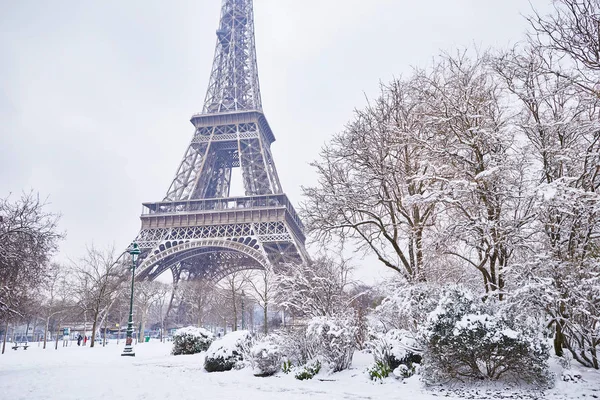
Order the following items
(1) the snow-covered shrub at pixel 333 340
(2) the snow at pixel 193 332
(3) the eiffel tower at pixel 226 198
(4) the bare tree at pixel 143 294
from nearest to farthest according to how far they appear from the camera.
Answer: (1) the snow-covered shrub at pixel 333 340 → (2) the snow at pixel 193 332 → (3) the eiffel tower at pixel 226 198 → (4) the bare tree at pixel 143 294

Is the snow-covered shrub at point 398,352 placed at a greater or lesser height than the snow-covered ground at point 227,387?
greater

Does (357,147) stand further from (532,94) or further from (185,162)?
(185,162)

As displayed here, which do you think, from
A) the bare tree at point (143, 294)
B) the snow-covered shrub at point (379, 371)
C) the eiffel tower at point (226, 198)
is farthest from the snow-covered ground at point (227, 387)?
the bare tree at point (143, 294)

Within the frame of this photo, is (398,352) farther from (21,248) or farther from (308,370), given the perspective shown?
(21,248)

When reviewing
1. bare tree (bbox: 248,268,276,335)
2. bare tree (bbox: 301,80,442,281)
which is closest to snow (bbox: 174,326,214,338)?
bare tree (bbox: 248,268,276,335)

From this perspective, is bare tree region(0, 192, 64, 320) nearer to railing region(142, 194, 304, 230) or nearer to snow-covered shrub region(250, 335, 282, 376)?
snow-covered shrub region(250, 335, 282, 376)

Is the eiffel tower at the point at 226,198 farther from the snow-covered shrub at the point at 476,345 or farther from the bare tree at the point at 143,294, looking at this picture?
the snow-covered shrub at the point at 476,345

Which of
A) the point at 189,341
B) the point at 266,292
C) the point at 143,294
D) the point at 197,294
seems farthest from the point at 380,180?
the point at 143,294
